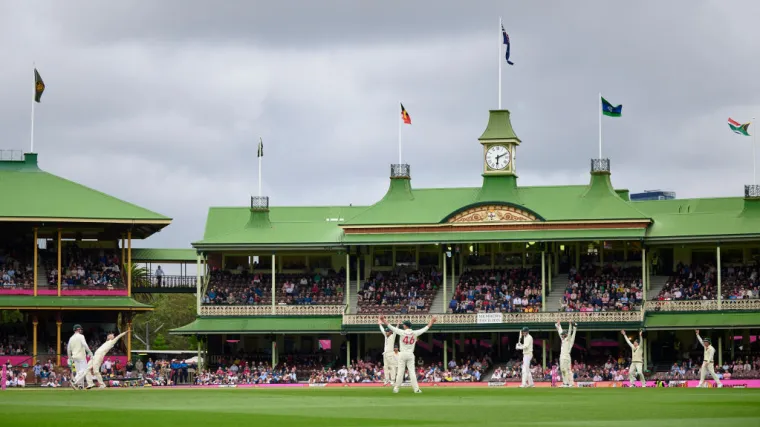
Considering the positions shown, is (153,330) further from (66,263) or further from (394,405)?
(394,405)

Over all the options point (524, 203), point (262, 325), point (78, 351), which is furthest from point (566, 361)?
point (262, 325)

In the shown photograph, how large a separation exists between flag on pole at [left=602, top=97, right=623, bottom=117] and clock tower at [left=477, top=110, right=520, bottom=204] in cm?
464

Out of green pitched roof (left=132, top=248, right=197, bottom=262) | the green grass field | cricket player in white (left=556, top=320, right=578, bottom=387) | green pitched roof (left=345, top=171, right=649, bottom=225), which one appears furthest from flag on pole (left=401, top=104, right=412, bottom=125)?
the green grass field

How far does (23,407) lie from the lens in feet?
87.0

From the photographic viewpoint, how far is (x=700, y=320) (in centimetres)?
5947

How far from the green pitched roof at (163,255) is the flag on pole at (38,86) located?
954 cm

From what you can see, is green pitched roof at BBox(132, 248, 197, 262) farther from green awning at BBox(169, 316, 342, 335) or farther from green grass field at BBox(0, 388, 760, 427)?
green grass field at BBox(0, 388, 760, 427)

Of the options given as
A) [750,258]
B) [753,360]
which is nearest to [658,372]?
[753,360]

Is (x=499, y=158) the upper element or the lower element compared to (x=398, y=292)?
upper

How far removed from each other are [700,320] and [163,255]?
95.8 ft

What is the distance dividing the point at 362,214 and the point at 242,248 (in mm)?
6104

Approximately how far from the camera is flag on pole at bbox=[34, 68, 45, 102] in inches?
2836

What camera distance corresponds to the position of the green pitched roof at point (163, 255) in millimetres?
72312

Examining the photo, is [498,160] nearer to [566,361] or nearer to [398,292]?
[398,292]
